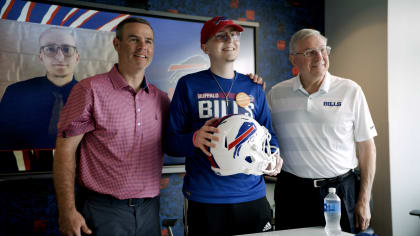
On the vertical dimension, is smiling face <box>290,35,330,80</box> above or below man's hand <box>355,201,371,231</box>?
above

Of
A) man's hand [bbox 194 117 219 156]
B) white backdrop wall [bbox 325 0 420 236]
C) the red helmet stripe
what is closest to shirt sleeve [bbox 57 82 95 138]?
man's hand [bbox 194 117 219 156]

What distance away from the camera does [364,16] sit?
318cm

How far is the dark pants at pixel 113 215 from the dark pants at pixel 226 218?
0.29 metres

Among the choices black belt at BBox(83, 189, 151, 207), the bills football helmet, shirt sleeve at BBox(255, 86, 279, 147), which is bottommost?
black belt at BBox(83, 189, 151, 207)

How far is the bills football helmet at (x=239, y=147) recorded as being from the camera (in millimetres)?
1295

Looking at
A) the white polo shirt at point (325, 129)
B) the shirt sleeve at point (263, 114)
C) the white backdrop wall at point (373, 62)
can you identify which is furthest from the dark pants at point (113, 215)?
the white backdrop wall at point (373, 62)

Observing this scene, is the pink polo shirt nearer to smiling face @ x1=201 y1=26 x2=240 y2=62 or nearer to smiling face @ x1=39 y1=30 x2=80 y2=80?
smiling face @ x1=201 y1=26 x2=240 y2=62

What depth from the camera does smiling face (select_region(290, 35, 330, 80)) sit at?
1903 mm

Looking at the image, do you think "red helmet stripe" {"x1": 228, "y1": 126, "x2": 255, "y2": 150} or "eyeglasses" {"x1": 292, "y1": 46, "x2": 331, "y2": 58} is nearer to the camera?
"red helmet stripe" {"x1": 228, "y1": 126, "x2": 255, "y2": 150}

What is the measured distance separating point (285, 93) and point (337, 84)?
315 millimetres

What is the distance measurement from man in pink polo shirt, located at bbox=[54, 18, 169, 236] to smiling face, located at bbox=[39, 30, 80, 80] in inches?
34.2

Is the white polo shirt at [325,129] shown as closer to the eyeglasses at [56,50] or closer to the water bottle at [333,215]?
the water bottle at [333,215]

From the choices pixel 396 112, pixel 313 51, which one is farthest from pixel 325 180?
pixel 396 112

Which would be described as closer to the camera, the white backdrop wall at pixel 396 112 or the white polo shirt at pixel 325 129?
the white polo shirt at pixel 325 129
